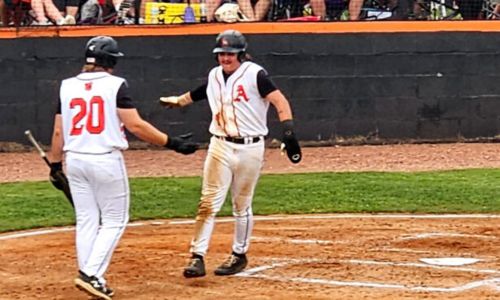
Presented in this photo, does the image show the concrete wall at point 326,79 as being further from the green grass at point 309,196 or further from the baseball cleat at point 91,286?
the baseball cleat at point 91,286

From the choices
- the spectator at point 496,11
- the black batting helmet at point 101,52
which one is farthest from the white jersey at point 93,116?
the spectator at point 496,11

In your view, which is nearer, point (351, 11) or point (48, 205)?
point (48, 205)

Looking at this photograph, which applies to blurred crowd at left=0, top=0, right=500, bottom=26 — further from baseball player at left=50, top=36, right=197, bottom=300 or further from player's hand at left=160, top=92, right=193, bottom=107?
baseball player at left=50, top=36, right=197, bottom=300

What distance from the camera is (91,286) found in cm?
782

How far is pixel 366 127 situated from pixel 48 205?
632cm

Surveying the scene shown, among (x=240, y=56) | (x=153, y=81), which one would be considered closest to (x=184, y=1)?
(x=153, y=81)

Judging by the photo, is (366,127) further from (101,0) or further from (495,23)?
(101,0)

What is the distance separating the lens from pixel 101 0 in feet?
58.3

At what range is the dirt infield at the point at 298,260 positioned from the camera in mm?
8320

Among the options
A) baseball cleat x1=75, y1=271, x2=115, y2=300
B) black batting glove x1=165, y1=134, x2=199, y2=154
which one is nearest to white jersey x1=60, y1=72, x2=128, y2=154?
black batting glove x1=165, y1=134, x2=199, y2=154

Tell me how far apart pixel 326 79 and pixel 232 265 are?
8.70 metres

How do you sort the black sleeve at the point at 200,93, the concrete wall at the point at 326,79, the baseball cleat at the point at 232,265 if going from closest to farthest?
the baseball cleat at the point at 232,265 < the black sleeve at the point at 200,93 < the concrete wall at the point at 326,79

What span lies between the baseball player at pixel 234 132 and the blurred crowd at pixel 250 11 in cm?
818

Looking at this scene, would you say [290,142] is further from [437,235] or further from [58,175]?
[437,235]
